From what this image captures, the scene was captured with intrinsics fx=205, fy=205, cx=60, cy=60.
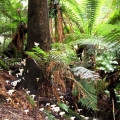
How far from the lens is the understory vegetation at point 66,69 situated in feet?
7.02

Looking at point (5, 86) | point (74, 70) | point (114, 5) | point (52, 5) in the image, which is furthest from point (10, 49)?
point (114, 5)

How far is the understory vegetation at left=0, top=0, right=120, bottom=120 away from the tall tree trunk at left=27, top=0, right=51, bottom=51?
0.14m

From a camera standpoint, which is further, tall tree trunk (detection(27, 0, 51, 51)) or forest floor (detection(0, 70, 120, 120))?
tall tree trunk (detection(27, 0, 51, 51))

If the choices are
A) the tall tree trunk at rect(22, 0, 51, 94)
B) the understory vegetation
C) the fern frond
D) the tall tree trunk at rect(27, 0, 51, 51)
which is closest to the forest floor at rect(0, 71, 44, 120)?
the understory vegetation

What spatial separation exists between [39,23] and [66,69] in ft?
2.11

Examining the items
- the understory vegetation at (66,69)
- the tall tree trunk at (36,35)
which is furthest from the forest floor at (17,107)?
the tall tree trunk at (36,35)

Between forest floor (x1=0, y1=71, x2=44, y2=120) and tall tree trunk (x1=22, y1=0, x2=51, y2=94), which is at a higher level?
tall tree trunk (x1=22, y1=0, x2=51, y2=94)

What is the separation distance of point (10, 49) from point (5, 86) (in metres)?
1.42

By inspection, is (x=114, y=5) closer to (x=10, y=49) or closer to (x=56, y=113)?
(x=10, y=49)

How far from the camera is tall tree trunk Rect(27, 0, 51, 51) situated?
7.73 feet

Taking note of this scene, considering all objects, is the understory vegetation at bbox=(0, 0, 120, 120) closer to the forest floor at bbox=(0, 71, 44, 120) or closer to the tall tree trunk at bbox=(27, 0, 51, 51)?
the forest floor at bbox=(0, 71, 44, 120)

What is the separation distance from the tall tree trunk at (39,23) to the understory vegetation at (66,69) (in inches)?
5.6

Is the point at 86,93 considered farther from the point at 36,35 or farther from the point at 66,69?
the point at 36,35

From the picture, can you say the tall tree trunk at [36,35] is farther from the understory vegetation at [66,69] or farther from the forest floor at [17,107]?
the forest floor at [17,107]
